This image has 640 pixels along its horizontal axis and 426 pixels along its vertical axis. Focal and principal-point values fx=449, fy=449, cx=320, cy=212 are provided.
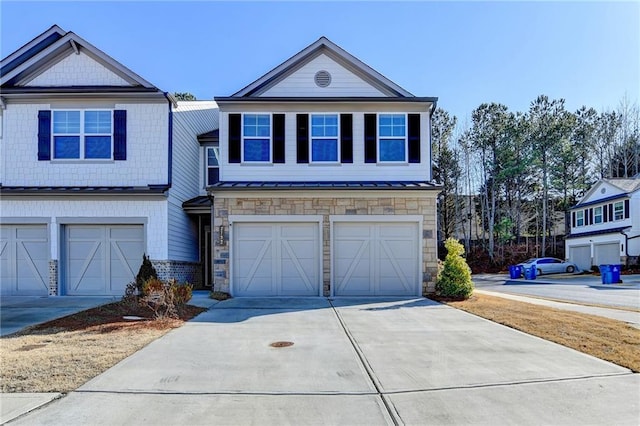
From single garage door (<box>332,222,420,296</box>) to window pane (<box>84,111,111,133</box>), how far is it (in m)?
8.15

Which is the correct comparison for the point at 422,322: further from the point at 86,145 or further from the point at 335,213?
the point at 86,145

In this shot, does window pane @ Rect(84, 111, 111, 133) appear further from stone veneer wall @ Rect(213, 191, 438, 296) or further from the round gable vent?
the round gable vent

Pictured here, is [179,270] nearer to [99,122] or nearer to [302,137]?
[99,122]

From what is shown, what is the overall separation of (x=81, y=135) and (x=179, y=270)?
545cm

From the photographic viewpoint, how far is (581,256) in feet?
113

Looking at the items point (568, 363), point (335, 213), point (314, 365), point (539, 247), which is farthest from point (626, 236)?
point (314, 365)

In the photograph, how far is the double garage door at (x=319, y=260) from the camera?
566 inches

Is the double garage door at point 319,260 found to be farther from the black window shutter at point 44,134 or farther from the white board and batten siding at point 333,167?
the black window shutter at point 44,134

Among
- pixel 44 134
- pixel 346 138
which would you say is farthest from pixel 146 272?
pixel 346 138

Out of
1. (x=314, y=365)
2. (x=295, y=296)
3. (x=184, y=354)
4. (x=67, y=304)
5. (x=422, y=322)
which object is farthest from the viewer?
(x=295, y=296)

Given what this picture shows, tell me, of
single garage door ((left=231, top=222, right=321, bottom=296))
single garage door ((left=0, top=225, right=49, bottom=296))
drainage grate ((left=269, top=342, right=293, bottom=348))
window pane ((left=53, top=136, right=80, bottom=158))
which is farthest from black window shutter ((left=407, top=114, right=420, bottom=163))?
single garage door ((left=0, top=225, right=49, bottom=296))

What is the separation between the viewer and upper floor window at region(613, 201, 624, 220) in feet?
101

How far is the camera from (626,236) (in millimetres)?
29141

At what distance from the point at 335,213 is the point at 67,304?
26.9 ft
